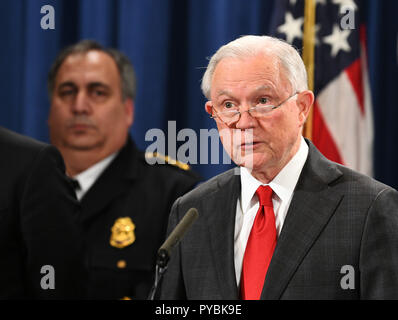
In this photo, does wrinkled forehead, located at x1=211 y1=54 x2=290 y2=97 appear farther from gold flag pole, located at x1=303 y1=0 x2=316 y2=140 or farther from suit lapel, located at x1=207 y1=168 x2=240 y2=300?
gold flag pole, located at x1=303 y1=0 x2=316 y2=140

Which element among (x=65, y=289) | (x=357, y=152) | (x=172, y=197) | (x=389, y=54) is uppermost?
(x=389, y=54)

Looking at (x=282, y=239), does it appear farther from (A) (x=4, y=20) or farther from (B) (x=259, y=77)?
(A) (x=4, y=20)

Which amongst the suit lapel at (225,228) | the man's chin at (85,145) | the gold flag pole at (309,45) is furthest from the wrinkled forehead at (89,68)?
the suit lapel at (225,228)

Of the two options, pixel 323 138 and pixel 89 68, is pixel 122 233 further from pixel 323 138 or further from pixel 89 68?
pixel 323 138

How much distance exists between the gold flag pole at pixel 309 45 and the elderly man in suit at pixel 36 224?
38.6 inches

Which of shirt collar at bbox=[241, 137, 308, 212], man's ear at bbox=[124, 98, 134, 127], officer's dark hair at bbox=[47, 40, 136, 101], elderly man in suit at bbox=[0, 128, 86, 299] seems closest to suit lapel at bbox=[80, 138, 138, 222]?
man's ear at bbox=[124, 98, 134, 127]

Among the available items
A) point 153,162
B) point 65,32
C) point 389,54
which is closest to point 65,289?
point 153,162

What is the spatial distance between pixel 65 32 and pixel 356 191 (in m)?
1.79

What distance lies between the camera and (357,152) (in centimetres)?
243

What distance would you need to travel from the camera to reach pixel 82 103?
241 cm

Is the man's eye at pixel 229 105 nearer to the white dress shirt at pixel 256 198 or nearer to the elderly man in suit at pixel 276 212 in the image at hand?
the elderly man in suit at pixel 276 212

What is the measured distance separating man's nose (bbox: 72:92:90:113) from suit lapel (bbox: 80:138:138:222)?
195 mm

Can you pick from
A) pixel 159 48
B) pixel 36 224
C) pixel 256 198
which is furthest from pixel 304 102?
pixel 159 48

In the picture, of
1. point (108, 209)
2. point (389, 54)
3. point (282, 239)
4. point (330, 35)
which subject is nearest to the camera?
point (282, 239)
